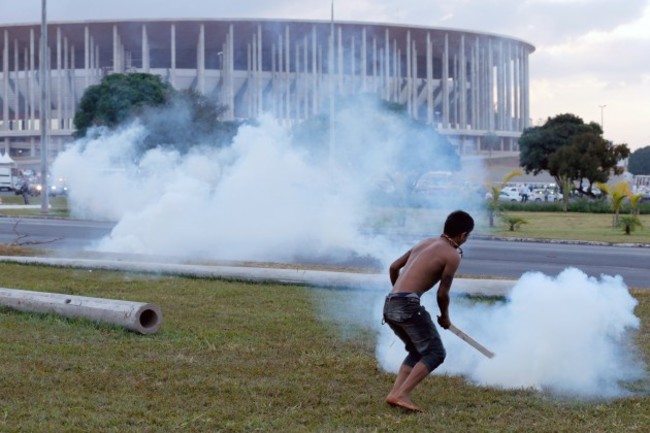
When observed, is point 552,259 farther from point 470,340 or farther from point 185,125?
point 185,125

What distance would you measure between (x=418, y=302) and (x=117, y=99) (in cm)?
4237

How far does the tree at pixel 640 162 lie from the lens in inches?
4926

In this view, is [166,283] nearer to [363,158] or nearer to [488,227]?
[363,158]

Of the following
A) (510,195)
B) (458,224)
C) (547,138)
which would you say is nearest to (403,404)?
(458,224)

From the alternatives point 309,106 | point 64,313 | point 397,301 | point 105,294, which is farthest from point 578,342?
point 309,106

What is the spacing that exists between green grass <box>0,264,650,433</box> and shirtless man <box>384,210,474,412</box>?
27 centimetres

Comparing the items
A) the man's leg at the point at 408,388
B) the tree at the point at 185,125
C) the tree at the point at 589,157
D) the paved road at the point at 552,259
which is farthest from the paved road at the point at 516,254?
the tree at the point at 589,157

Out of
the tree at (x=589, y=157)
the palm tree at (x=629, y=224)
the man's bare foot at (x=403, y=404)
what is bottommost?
the man's bare foot at (x=403, y=404)

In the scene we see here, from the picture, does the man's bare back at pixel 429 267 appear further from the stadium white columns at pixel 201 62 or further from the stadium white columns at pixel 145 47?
the stadium white columns at pixel 145 47

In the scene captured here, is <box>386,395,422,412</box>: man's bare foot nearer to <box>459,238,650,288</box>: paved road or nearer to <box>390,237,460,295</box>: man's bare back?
<box>390,237,460,295</box>: man's bare back

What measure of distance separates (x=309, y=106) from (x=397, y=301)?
60.6m

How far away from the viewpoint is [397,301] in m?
6.57

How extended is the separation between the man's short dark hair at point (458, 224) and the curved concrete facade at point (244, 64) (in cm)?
7324

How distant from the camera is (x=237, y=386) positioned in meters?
7.19
